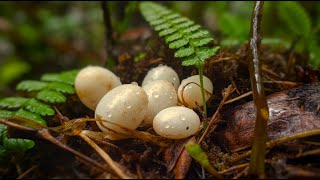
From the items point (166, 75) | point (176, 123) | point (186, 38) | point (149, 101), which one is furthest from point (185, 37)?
point (176, 123)

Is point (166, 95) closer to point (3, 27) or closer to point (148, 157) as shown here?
point (148, 157)

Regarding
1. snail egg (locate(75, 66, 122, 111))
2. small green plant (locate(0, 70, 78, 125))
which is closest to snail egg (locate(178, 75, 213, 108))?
snail egg (locate(75, 66, 122, 111))

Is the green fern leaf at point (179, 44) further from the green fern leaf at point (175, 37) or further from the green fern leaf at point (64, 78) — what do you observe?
the green fern leaf at point (64, 78)

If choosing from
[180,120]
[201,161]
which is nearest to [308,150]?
[201,161]

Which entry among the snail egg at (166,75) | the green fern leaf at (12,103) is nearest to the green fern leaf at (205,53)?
the snail egg at (166,75)

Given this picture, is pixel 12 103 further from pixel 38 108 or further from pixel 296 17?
pixel 296 17

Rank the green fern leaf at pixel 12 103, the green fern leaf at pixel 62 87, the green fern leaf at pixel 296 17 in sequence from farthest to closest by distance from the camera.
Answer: the green fern leaf at pixel 296 17 → the green fern leaf at pixel 62 87 → the green fern leaf at pixel 12 103
